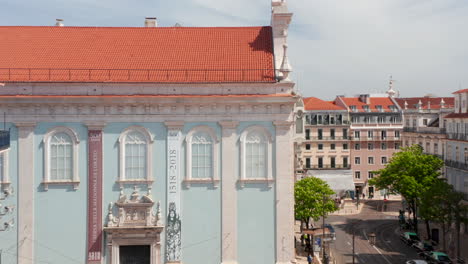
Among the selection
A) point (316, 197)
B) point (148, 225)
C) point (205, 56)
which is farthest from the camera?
point (316, 197)

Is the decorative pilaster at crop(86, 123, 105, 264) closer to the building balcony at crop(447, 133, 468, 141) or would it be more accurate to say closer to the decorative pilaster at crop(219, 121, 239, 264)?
the decorative pilaster at crop(219, 121, 239, 264)

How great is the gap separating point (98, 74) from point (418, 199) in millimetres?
37635

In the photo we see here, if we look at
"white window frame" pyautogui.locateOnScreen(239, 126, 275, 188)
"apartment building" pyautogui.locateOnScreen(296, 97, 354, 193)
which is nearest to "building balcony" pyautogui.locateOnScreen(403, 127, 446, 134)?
"apartment building" pyautogui.locateOnScreen(296, 97, 354, 193)

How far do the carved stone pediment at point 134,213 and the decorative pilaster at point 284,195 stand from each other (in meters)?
6.98

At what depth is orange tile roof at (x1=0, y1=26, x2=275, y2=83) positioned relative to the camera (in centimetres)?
3159

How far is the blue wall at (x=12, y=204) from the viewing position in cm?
3006

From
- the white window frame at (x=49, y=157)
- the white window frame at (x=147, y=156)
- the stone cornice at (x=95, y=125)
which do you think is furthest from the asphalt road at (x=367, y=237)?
the white window frame at (x=49, y=157)

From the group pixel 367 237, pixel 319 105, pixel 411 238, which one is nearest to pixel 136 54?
pixel 411 238

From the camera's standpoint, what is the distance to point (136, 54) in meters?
33.2

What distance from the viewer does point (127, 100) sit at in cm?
3014

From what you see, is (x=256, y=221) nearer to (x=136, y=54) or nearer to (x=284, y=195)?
(x=284, y=195)

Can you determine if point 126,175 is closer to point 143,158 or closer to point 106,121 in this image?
point 143,158

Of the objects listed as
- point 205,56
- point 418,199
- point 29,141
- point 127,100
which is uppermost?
point 205,56

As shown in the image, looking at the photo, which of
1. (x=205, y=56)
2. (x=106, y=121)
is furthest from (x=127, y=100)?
(x=205, y=56)
